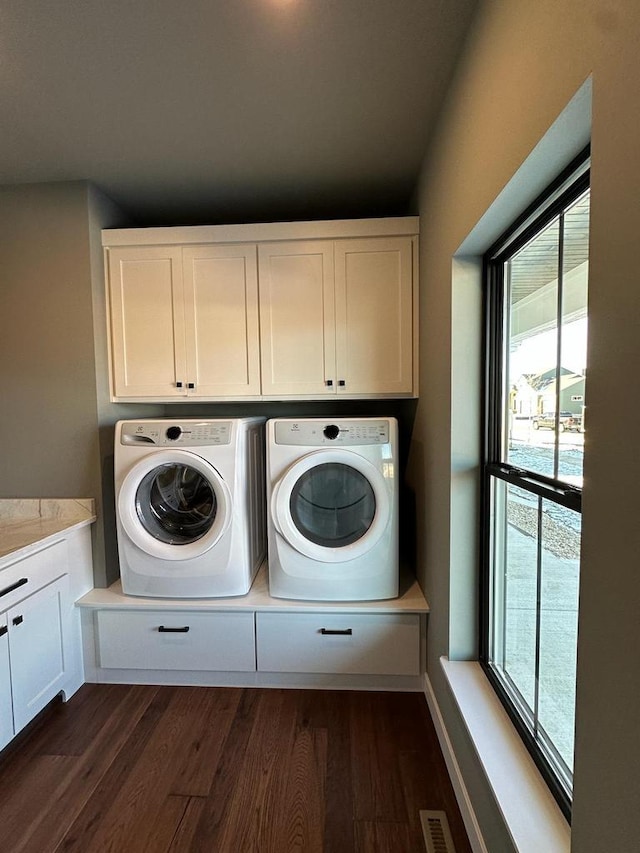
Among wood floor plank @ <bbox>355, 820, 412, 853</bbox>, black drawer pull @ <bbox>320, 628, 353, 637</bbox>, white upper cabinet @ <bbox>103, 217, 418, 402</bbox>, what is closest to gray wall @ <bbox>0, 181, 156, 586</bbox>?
white upper cabinet @ <bbox>103, 217, 418, 402</bbox>

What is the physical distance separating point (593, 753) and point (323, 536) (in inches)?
54.4

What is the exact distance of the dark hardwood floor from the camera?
1.32 metres

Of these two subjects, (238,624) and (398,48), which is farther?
(238,624)

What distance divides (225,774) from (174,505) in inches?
45.7

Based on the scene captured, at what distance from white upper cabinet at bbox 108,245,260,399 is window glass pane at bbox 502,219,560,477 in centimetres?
129

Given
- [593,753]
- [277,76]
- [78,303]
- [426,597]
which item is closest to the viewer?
[593,753]

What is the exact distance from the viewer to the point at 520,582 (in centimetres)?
131

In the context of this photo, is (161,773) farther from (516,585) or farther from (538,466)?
(538,466)

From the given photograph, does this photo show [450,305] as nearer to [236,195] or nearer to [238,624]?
[236,195]

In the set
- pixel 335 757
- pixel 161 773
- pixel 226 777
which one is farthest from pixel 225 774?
pixel 335 757


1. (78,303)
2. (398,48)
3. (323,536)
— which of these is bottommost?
(323,536)

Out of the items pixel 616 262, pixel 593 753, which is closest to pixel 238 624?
pixel 593 753

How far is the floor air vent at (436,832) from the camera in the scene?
4.11 ft

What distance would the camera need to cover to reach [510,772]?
3.53 feet
